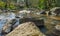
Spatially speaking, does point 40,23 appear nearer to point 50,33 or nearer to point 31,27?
point 50,33

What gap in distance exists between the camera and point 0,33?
9336 millimetres

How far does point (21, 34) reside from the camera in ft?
23.5

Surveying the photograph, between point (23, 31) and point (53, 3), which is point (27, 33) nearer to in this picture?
point (23, 31)

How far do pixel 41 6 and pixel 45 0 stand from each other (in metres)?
1.27

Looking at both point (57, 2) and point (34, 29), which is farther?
point (57, 2)

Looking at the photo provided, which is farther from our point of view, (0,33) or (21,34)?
(0,33)

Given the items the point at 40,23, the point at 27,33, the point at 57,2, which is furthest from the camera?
the point at 57,2

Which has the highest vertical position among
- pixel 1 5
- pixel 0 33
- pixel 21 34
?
pixel 21 34

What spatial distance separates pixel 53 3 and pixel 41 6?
245 cm

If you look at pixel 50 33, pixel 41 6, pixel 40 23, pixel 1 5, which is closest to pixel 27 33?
pixel 50 33

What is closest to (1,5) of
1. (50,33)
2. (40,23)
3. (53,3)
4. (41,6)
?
(41,6)

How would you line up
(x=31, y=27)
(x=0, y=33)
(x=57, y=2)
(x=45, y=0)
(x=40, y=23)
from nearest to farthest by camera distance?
1. (x=31, y=27)
2. (x=0, y=33)
3. (x=40, y=23)
4. (x=57, y=2)
5. (x=45, y=0)

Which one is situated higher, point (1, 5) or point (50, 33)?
point (50, 33)

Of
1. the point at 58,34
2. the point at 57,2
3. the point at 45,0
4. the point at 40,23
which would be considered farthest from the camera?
the point at 45,0
